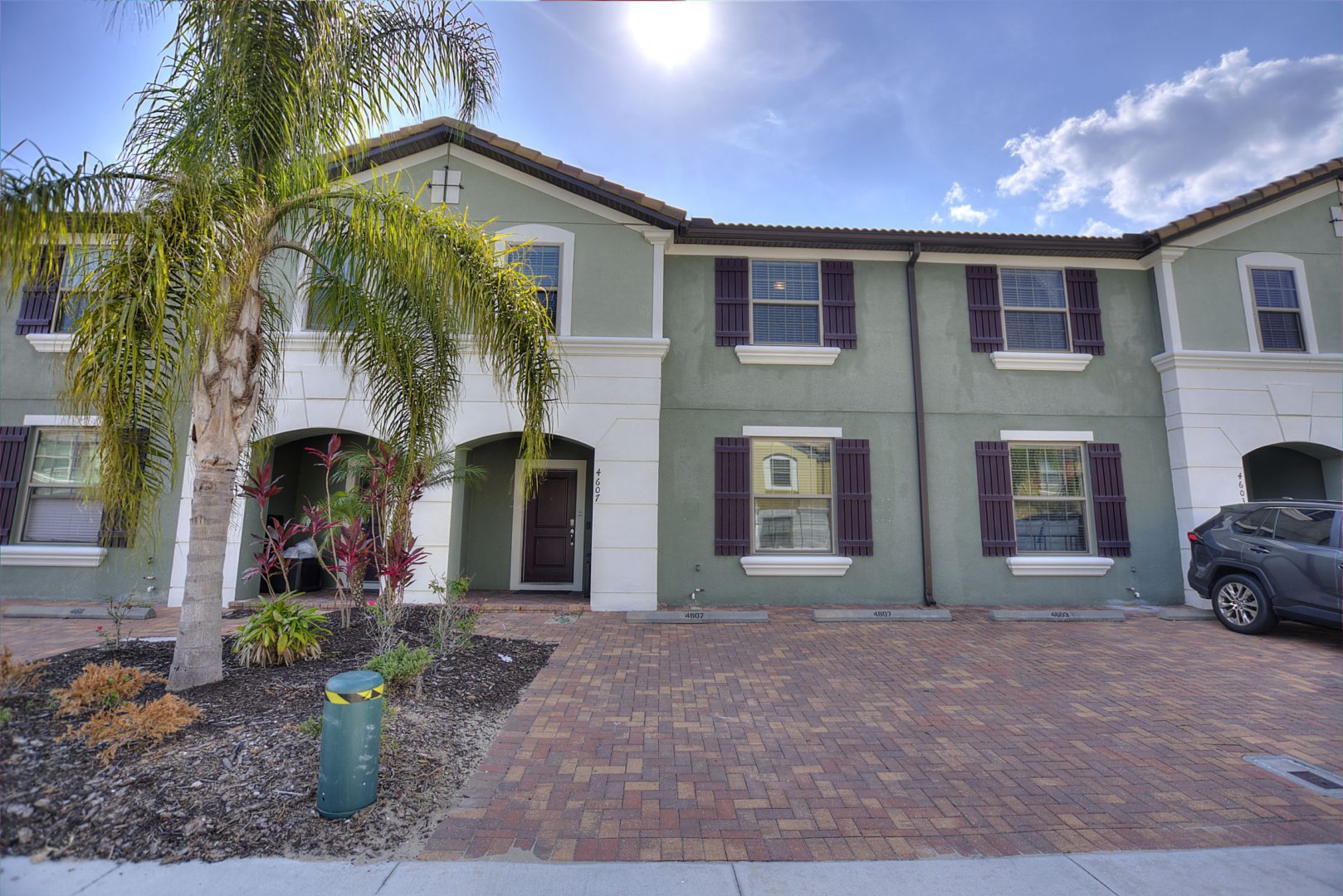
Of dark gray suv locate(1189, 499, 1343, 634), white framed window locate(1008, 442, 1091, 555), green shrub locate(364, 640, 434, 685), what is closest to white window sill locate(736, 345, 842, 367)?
white framed window locate(1008, 442, 1091, 555)

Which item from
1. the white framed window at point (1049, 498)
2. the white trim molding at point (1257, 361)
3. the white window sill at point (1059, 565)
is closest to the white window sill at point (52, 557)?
the white window sill at point (1059, 565)

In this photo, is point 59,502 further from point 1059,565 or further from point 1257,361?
point 1257,361

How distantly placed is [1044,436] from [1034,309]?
7.11 ft

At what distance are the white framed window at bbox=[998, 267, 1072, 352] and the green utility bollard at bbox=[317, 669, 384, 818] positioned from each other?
1045 centimetres

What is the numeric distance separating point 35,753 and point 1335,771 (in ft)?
26.3

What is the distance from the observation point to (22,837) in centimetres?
282

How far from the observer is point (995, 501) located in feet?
31.5

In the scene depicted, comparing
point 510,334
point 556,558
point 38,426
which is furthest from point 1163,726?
point 38,426

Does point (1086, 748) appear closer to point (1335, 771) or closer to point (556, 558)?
point (1335, 771)

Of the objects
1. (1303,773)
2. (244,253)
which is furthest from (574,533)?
(1303,773)

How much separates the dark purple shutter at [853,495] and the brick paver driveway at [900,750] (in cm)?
225

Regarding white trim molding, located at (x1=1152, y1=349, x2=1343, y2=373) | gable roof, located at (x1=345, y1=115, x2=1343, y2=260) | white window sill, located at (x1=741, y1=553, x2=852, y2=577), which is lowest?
white window sill, located at (x1=741, y1=553, x2=852, y2=577)

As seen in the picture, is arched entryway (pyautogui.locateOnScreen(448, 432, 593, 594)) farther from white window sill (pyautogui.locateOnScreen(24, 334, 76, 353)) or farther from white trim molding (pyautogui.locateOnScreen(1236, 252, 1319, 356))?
white trim molding (pyautogui.locateOnScreen(1236, 252, 1319, 356))

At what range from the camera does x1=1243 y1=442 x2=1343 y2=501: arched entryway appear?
992cm
